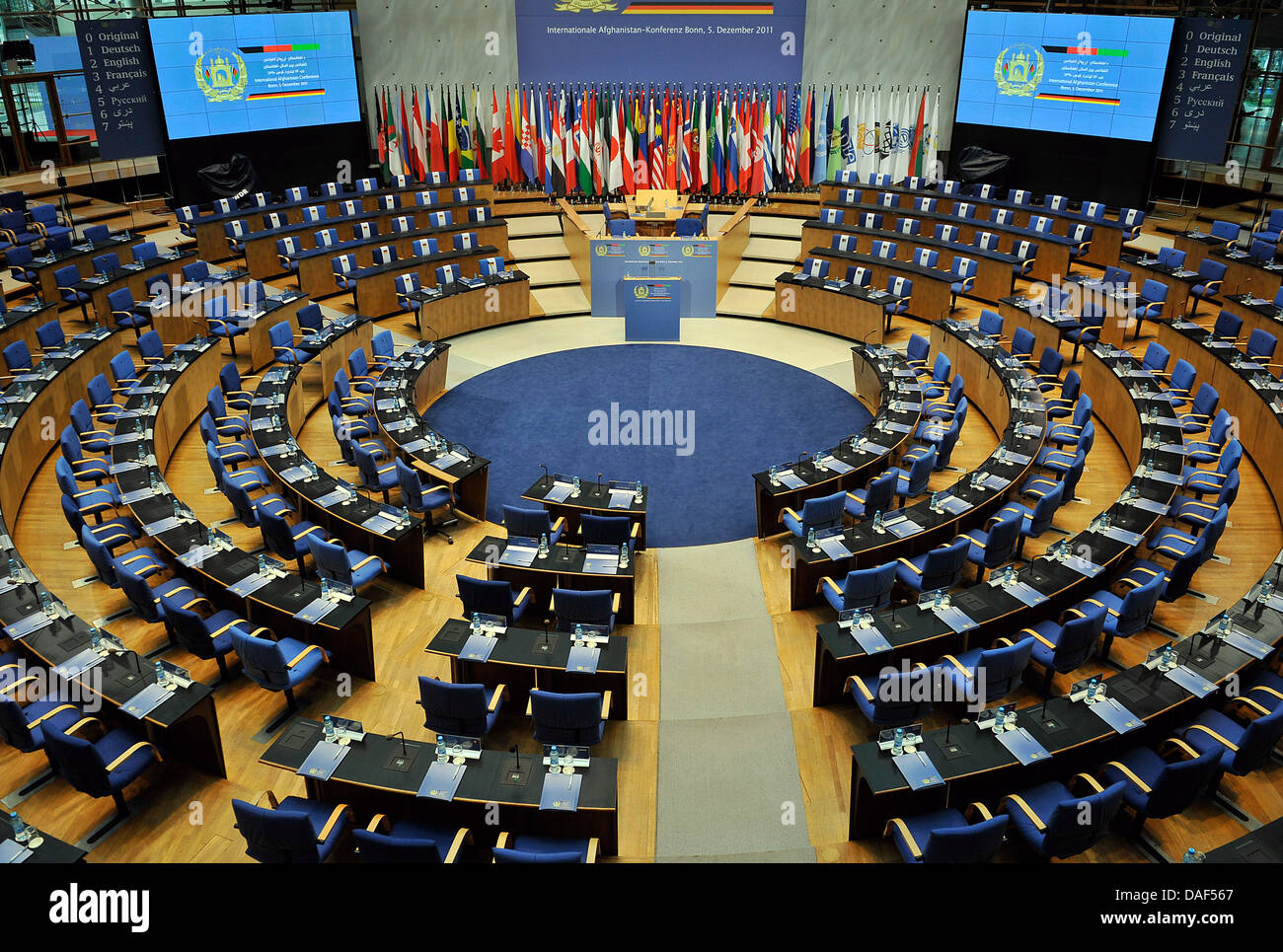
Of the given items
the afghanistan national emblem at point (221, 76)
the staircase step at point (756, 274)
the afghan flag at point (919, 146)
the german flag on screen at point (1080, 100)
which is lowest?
the staircase step at point (756, 274)

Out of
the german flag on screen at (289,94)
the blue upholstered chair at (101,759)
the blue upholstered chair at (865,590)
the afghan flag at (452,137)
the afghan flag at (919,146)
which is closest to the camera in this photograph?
the blue upholstered chair at (101,759)

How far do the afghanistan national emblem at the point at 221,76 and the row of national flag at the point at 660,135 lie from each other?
12.9 feet

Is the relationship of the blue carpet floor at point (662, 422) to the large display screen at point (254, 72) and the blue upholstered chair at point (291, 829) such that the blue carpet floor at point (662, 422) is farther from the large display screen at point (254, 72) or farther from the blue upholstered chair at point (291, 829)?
the large display screen at point (254, 72)

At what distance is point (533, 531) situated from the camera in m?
11.0

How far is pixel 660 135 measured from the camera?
83.2 feet

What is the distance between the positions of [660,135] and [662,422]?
505 inches

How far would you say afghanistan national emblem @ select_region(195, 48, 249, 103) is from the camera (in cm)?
2238

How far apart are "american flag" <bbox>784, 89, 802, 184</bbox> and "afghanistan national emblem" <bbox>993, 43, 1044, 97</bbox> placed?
5148 mm

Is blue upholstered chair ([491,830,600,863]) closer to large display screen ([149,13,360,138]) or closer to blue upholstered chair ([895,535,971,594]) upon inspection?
blue upholstered chair ([895,535,971,594])

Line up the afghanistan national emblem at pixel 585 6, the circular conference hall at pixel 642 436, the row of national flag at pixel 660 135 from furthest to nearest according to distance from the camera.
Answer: the afghanistan national emblem at pixel 585 6 < the row of national flag at pixel 660 135 < the circular conference hall at pixel 642 436

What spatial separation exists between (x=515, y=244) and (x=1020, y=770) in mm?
19516

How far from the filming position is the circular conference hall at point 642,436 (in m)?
7.33

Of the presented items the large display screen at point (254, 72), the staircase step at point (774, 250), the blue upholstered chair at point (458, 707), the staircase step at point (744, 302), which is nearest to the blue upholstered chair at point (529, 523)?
the blue upholstered chair at point (458, 707)

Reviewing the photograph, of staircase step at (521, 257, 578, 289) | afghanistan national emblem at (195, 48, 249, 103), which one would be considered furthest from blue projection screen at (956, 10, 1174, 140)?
afghanistan national emblem at (195, 48, 249, 103)
